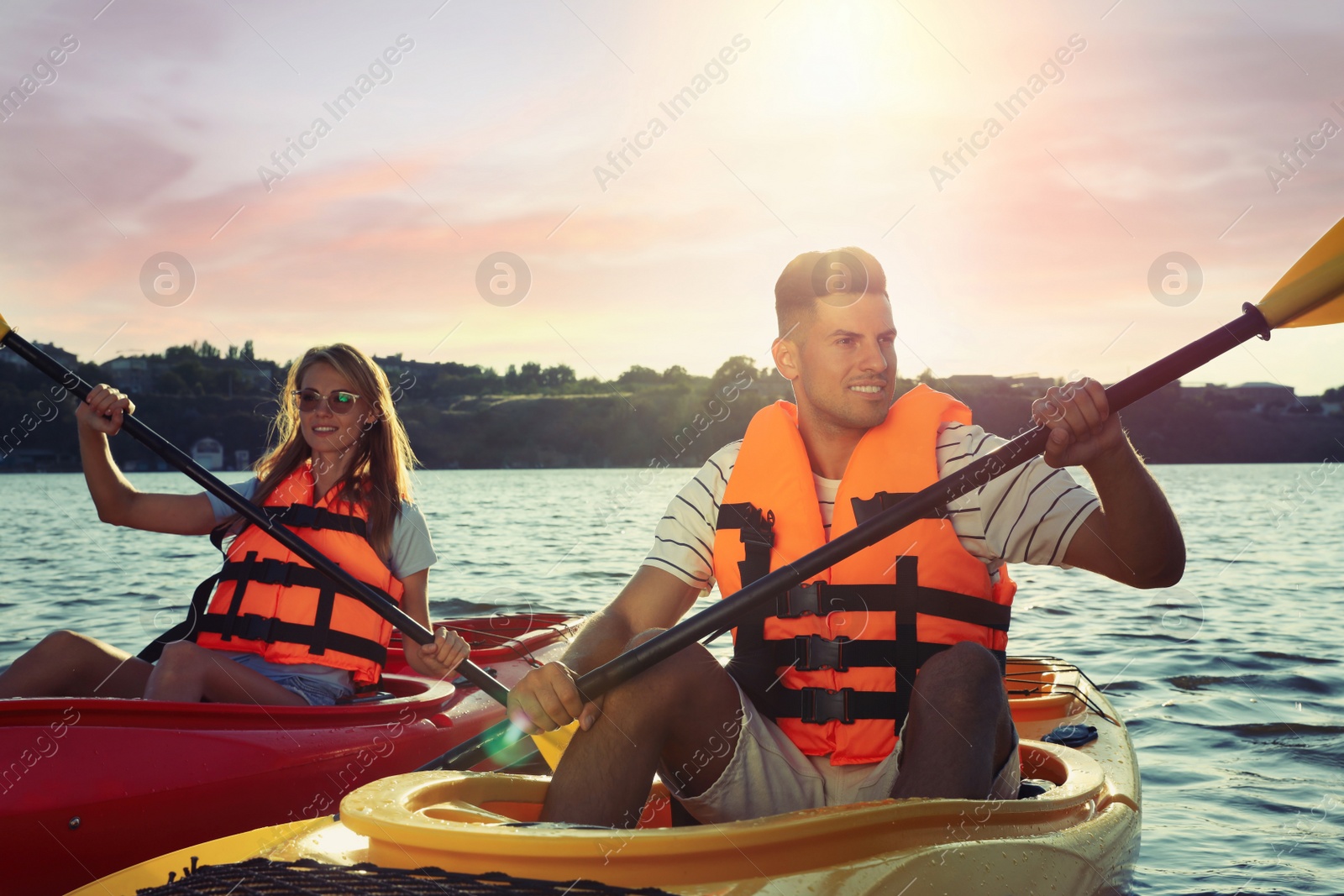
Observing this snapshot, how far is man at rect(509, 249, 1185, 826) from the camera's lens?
75.5 inches

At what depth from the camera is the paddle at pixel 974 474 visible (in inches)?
79.3

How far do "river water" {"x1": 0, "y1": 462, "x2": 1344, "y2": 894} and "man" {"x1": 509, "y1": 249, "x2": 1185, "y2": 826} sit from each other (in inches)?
68.1

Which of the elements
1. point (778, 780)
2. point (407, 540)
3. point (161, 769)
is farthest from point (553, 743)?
point (407, 540)

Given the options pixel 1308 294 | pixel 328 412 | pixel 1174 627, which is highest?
pixel 1308 294

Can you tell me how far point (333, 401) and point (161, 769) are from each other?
125 cm

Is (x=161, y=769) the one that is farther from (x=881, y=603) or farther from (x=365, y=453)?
(x=881, y=603)

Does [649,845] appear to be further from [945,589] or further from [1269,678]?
[1269,678]

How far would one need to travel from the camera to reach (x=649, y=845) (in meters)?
1.68

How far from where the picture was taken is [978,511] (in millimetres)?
2172

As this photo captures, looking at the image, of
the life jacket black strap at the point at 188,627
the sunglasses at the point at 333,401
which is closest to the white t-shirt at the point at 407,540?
the life jacket black strap at the point at 188,627

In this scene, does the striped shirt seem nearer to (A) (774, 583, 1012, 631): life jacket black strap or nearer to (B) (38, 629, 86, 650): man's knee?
(A) (774, 583, 1012, 631): life jacket black strap

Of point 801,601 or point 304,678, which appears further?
point 304,678

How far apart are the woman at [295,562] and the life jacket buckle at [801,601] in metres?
1.27

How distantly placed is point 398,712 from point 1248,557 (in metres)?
13.5
